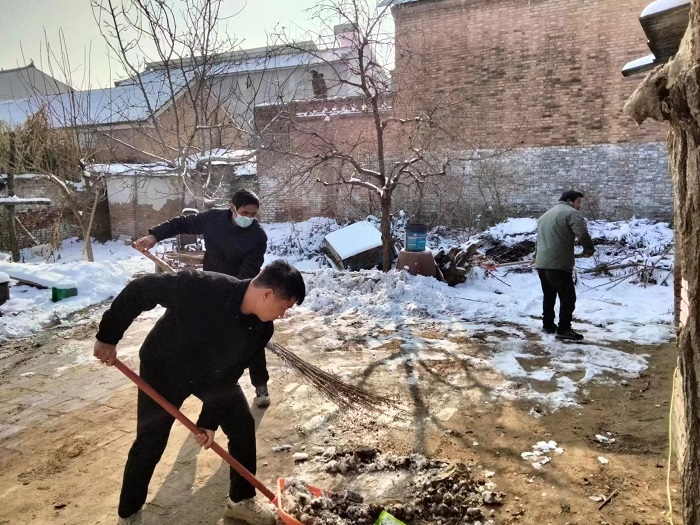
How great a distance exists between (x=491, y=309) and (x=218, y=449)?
548cm

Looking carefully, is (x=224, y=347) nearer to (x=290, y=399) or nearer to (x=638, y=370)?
(x=290, y=399)

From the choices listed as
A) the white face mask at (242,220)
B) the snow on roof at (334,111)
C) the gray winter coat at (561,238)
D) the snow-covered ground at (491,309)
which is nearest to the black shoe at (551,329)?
the snow-covered ground at (491,309)

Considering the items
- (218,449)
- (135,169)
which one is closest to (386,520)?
(218,449)

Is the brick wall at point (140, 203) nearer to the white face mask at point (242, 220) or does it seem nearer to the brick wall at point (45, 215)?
the brick wall at point (45, 215)

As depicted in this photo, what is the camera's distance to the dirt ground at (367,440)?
283 centimetres

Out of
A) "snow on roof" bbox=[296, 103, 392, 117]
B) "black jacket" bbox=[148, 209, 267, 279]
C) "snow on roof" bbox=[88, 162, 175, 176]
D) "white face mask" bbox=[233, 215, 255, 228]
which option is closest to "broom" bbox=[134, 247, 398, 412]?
"black jacket" bbox=[148, 209, 267, 279]

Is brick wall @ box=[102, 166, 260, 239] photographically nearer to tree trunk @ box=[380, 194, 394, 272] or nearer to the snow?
the snow

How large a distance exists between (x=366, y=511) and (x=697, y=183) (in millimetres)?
2253

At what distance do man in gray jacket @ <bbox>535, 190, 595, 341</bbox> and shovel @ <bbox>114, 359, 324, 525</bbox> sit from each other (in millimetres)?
4055

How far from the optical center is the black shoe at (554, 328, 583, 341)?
5.70 meters

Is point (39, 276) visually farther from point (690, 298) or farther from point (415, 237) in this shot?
point (690, 298)

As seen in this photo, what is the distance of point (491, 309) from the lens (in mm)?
7180

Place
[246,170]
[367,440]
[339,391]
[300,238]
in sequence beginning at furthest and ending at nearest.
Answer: [246,170]
[300,238]
[339,391]
[367,440]

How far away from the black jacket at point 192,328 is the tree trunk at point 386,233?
6.64m
